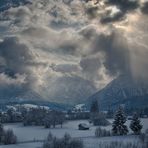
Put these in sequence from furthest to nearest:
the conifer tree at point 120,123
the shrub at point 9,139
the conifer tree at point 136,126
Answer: the conifer tree at point 136,126, the conifer tree at point 120,123, the shrub at point 9,139

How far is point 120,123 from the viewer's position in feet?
619

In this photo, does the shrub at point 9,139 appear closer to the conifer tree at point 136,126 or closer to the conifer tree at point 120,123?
the conifer tree at point 120,123

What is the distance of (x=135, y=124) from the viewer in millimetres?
190500

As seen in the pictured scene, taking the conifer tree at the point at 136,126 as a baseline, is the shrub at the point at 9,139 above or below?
below

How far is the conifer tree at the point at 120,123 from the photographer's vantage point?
18481 cm

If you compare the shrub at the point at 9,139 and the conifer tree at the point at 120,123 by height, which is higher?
the conifer tree at the point at 120,123

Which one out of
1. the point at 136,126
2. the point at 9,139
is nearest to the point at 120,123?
the point at 136,126

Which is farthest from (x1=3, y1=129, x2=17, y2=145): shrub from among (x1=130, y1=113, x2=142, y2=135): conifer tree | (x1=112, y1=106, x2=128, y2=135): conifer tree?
(x1=130, y1=113, x2=142, y2=135): conifer tree

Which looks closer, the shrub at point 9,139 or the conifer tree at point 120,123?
the shrub at point 9,139

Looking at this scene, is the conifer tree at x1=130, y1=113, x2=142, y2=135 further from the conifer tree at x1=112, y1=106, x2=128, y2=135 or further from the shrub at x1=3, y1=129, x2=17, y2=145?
the shrub at x1=3, y1=129, x2=17, y2=145

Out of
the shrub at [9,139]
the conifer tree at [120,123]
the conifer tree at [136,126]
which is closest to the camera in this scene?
the shrub at [9,139]

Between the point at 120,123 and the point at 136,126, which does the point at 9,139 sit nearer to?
the point at 120,123

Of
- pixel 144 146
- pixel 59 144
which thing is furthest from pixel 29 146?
pixel 144 146

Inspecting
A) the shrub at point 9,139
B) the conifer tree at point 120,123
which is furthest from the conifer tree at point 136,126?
the shrub at point 9,139
